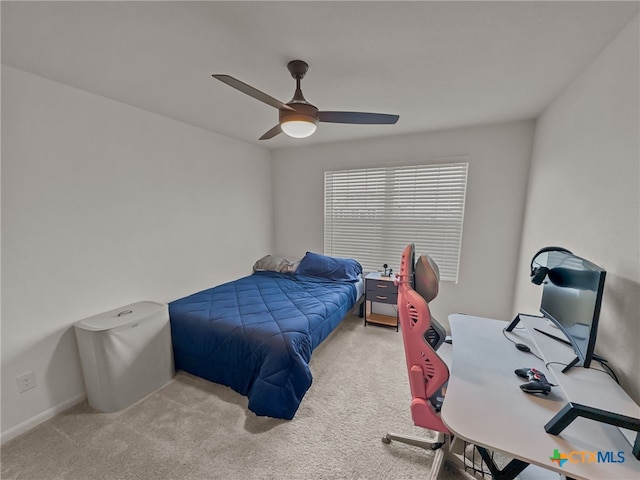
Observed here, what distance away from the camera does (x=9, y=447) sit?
165cm

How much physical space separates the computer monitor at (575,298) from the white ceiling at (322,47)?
1.21 metres

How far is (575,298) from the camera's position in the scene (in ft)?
4.15

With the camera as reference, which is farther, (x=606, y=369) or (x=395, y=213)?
(x=395, y=213)

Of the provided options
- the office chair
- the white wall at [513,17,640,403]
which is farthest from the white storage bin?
the white wall at [513,17,640,403]

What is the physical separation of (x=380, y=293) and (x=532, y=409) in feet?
7.17

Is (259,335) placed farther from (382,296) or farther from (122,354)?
(382,296)

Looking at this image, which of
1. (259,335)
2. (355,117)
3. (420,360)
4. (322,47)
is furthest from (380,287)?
(322,47)

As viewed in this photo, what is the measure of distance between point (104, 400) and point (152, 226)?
1.48 m

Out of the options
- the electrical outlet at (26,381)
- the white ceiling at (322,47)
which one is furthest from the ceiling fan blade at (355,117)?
the electrical outlet at (26,381)

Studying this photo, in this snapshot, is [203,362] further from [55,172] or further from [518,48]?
[518,48]

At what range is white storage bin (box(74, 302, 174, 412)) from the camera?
188 centimetres

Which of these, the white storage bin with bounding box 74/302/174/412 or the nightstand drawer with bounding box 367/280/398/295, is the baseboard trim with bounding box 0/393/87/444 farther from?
the nightstand drawer with bounding box 367/280/398/295

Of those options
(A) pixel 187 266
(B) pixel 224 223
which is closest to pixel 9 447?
(A) pixel 187 266

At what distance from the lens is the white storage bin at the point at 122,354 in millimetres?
1877
